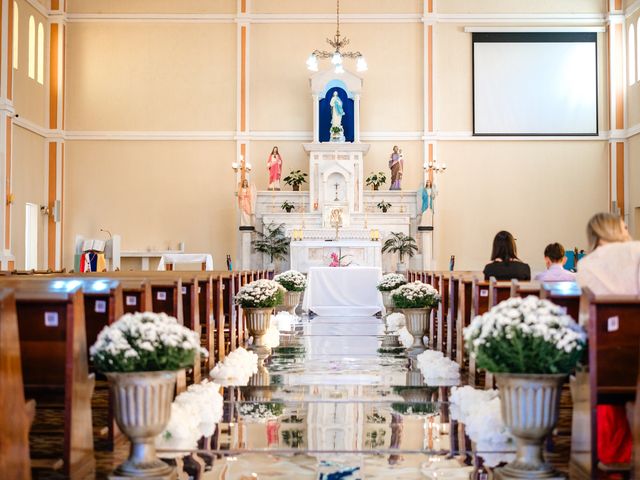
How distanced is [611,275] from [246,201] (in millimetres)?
14200

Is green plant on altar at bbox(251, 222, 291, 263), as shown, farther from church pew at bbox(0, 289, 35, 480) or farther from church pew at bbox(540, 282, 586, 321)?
church pew at bbox(0, 289, 35, 480)

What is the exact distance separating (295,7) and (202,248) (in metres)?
6.42

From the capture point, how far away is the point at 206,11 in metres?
19.5

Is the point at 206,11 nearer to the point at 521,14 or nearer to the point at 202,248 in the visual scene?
the point at 202,248

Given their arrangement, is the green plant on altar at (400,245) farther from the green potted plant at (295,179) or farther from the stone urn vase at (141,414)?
the stone urn vase at (141,414)

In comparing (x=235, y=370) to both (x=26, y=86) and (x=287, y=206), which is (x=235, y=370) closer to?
(x=287, y=206)

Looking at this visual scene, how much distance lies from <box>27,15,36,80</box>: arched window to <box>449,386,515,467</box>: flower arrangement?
15719mm

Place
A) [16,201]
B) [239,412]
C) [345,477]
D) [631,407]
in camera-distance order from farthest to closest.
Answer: [16,201], [239,412], [345,477], [631,407]

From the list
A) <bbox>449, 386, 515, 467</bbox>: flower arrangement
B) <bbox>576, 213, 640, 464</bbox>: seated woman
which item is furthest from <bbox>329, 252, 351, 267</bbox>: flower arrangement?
<bbox>576, 213, 640, 464</bbox>: seated woman

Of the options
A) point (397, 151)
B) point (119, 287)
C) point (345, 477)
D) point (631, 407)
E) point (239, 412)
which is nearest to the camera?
point (631, 407)

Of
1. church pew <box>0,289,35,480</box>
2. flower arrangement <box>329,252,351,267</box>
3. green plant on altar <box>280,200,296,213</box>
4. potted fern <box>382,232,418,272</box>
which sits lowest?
church pew <box>0,289,35,480</box>

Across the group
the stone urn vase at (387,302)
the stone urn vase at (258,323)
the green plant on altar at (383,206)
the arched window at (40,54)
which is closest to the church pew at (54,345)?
the stone urn vase at (258,323)

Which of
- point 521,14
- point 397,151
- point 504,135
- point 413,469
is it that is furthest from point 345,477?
point 521,14

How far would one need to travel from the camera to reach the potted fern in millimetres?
17219
